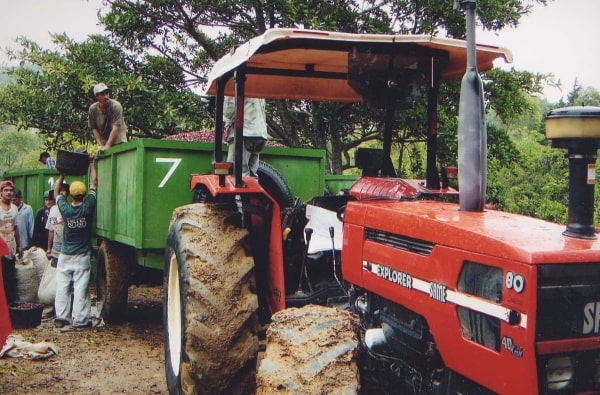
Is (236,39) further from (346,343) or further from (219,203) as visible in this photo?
(346,343)

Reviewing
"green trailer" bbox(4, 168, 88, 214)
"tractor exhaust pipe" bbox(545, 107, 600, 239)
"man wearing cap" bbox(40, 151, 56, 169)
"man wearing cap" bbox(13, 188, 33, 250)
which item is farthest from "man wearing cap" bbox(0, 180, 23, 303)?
"tractor exhaust pipe" bbox(545, 107, 600, 239)

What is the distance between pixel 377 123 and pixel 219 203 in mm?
7427

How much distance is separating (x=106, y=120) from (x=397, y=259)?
6.14m

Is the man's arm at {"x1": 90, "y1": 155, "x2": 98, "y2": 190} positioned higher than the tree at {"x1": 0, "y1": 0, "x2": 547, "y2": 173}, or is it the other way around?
the tree at {"x1": 0, "y1": 0, "x2": 547, "y2": 173}

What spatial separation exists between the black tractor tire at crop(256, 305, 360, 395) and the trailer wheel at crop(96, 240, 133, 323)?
450cm

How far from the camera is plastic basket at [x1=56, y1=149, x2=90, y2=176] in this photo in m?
7.50

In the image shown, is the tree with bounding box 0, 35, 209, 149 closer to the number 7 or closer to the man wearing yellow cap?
the man wearing yellow cap

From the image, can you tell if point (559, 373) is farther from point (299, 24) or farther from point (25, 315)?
point (299, 24)

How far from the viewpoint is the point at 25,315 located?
7.46 metres

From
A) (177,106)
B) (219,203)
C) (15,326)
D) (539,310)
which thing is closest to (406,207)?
(539,310)

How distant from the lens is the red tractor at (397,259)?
2.45m

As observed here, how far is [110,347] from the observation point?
6621mm

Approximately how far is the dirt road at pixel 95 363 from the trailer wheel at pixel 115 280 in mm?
164

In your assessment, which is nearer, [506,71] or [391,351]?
[391,351]
